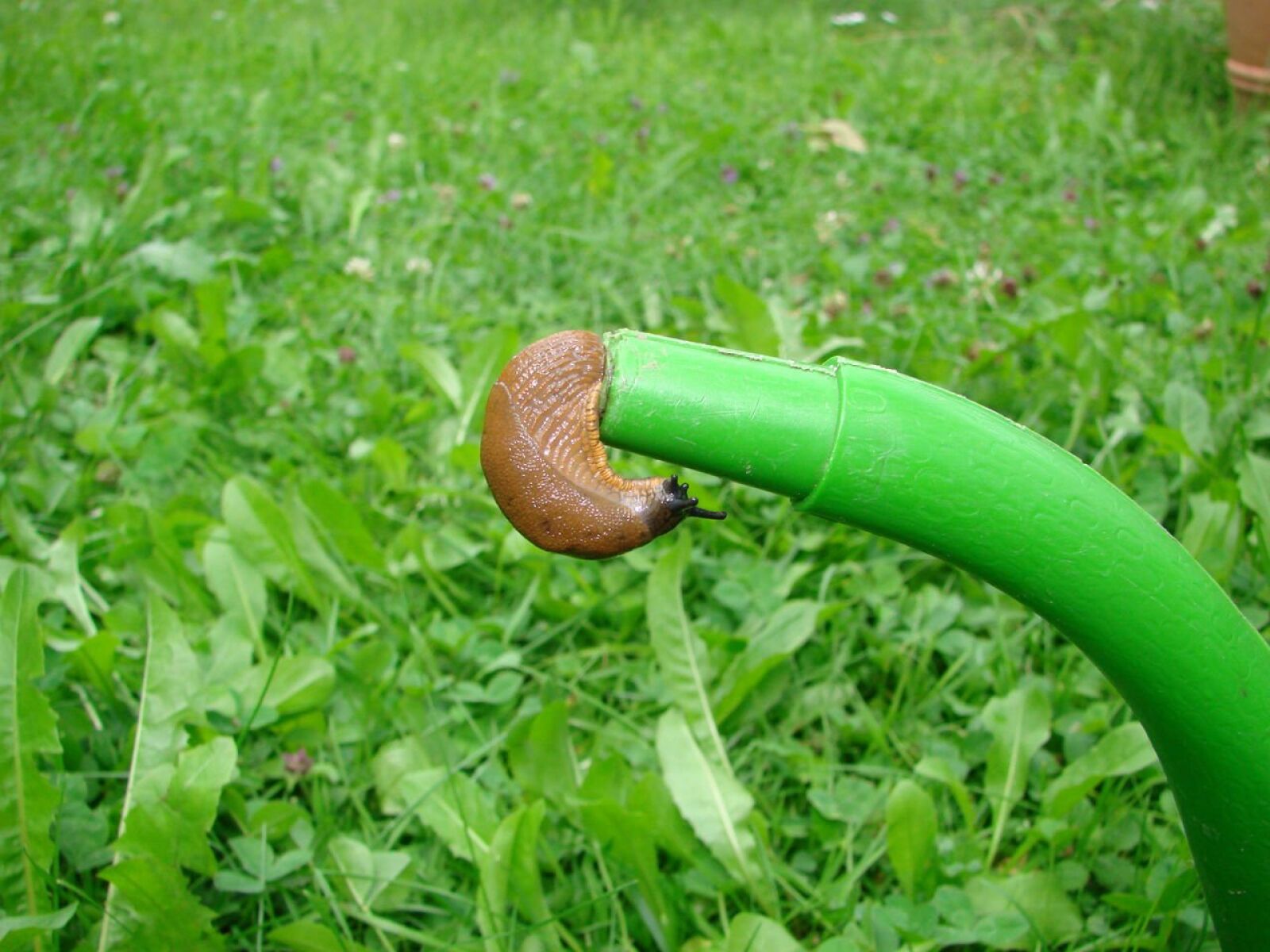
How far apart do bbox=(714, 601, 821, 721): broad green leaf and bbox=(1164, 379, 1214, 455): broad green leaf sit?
35.1 inches

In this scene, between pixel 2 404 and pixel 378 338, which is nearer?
pixel 2 404

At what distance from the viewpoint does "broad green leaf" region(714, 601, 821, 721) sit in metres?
1.72

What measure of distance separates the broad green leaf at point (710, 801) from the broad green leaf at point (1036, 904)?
32 centimetres

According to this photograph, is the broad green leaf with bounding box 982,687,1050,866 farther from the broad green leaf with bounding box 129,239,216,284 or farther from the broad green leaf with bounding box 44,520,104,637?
the broad green leaf with bounding box 129,239,216,284

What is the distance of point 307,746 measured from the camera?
1.73m

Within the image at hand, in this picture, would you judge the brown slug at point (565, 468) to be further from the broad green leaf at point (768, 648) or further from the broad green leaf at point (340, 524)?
the broad green leaf at point (340, 524)

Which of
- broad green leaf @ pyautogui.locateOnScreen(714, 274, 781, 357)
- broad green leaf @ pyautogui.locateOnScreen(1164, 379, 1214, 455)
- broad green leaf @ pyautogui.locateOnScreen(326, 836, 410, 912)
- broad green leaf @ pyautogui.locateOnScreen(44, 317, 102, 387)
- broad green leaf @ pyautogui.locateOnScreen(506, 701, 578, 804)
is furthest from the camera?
broad green leaf @ pyautogui.locateOnScreen(44, 317, 102, 387)

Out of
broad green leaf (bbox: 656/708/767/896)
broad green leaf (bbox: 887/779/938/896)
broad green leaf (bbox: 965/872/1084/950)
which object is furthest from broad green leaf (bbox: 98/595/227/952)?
broad green leaf (bbox: 965/872/1084/950)

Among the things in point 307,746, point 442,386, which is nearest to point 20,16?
point 442,386

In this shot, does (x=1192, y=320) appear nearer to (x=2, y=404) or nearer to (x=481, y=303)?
(x=481, y=303)

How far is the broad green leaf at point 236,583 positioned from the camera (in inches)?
75.0

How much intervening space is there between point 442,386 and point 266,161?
5.02ft

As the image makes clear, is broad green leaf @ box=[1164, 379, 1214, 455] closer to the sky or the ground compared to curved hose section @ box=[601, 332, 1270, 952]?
closer to the ground

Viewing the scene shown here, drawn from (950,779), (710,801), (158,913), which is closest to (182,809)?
(158,913)
